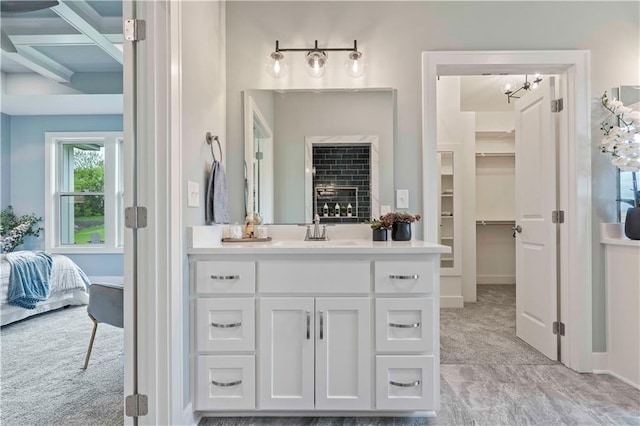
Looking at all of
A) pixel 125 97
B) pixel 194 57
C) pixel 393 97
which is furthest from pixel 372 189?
pixel 125 97

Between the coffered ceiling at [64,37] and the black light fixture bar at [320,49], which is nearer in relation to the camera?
the black light fixture bar at [320,49]

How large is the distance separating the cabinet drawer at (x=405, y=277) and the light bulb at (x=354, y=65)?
1383 millimetres

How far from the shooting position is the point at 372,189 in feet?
7.91

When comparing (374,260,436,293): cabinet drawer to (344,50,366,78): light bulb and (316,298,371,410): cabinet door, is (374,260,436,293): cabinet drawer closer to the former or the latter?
(316,298,371,410): cabinet door

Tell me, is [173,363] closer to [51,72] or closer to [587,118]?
[587,118]

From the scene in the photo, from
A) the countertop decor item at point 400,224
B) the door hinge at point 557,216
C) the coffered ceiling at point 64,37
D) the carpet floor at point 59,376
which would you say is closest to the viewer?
the carpet floor at point 59,376

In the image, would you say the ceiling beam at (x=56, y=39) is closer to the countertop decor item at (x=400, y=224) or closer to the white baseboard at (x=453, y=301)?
the countertop decor item at (x=400, y=224)

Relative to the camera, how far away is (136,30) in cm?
151

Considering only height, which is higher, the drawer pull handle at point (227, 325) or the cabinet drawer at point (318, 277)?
the cabinet drawer at point (318, 277)

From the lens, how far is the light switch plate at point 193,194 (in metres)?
1.77

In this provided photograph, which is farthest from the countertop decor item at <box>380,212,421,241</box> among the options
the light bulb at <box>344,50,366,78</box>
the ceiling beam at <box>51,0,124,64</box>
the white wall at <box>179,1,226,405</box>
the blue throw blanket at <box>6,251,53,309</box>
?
the blue throw blanket at <box>6,251,53,309</box>

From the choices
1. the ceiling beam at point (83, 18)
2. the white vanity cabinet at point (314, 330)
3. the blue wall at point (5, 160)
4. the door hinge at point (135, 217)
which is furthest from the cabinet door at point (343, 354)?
the blue wall at point (5, 160)

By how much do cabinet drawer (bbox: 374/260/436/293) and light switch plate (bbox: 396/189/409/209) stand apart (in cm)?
71

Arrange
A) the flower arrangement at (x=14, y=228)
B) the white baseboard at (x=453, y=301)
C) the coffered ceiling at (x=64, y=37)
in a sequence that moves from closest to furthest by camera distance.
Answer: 1. the coffered ceiling at (x=64, y=37)
2. the white baseboard at (x=453, y=301)
3. the flower arrangement at (x=14, y=228)
